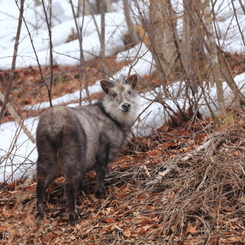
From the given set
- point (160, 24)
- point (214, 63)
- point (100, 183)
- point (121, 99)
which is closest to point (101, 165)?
point (100, 183)

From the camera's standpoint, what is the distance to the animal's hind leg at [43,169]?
5.23m

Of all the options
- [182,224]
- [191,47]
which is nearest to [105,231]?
[182,224]

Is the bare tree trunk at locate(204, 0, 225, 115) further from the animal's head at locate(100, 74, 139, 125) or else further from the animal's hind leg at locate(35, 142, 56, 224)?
the animal's hind leg at locate(35, 142, 56, 224)

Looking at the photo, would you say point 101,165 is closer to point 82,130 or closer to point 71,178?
point 82,130

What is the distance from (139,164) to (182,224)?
7.13 ft

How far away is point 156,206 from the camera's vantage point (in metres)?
5.02

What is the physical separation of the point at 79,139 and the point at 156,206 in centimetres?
133

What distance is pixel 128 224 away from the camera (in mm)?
4855

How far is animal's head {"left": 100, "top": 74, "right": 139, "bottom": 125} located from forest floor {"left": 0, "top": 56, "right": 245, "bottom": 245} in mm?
810

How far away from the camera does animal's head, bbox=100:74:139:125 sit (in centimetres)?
679

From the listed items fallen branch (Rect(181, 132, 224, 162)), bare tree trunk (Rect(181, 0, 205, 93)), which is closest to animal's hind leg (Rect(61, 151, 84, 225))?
fallen branch (Rect(181, 132, 224, 162))

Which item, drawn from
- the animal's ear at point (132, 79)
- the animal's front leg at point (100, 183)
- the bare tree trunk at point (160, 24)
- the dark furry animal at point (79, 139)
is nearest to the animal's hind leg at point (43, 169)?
the dark furry animal at point (79, 139)

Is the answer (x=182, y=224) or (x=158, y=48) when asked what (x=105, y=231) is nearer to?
(x=182, y=224)

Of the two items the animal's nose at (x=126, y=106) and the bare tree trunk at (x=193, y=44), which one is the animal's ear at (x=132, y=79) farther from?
Answer: the bare tree trunk at (x=193, y=44)
